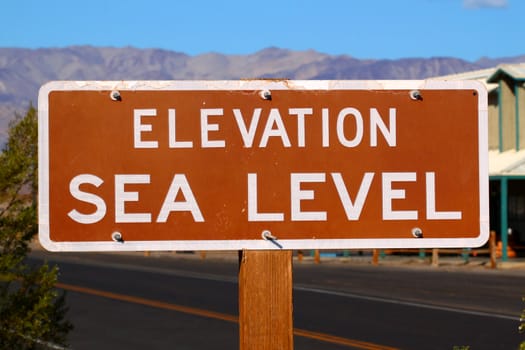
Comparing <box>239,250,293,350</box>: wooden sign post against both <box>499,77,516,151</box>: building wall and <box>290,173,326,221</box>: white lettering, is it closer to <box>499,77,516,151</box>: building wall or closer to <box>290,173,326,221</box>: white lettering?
<box>290,173,326,221</box>: white lettering

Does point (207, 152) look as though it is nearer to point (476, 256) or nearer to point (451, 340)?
point (451, 340)

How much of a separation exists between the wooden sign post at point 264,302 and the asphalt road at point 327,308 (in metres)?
12.6

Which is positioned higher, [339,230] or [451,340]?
[339,230]

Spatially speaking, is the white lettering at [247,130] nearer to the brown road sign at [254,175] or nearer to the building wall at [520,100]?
the brown road sign at [254,175]

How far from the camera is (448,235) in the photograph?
11.2 ft

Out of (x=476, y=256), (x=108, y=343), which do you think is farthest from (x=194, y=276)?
(x=108, y=343)

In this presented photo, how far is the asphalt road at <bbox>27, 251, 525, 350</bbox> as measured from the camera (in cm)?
1691

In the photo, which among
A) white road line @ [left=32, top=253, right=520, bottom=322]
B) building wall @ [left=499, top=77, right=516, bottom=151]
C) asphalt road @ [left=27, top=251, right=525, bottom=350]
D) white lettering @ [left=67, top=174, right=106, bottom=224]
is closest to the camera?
white lettering @ [left=67, top=174, right=106, bottom=224]

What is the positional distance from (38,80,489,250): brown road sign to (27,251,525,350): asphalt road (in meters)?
12.7

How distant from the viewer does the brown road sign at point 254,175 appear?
133 inches

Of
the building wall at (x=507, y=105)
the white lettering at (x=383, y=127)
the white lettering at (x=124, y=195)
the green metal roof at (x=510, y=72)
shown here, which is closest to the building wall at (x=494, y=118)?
the building wall at (x=507, y=105)

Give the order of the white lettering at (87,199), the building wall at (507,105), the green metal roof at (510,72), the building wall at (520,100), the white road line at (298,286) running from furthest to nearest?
the building wall at (507,105) < the building wall at (520,100) < the green metal roof at (510,72) < the white road line at (298,286) < the white lettering at (87,199)

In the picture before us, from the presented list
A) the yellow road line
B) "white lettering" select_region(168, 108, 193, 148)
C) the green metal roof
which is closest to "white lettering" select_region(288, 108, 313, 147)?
"white lettering" select_region(168, 108, 193, 148)

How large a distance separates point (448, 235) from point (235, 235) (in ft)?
2.23
